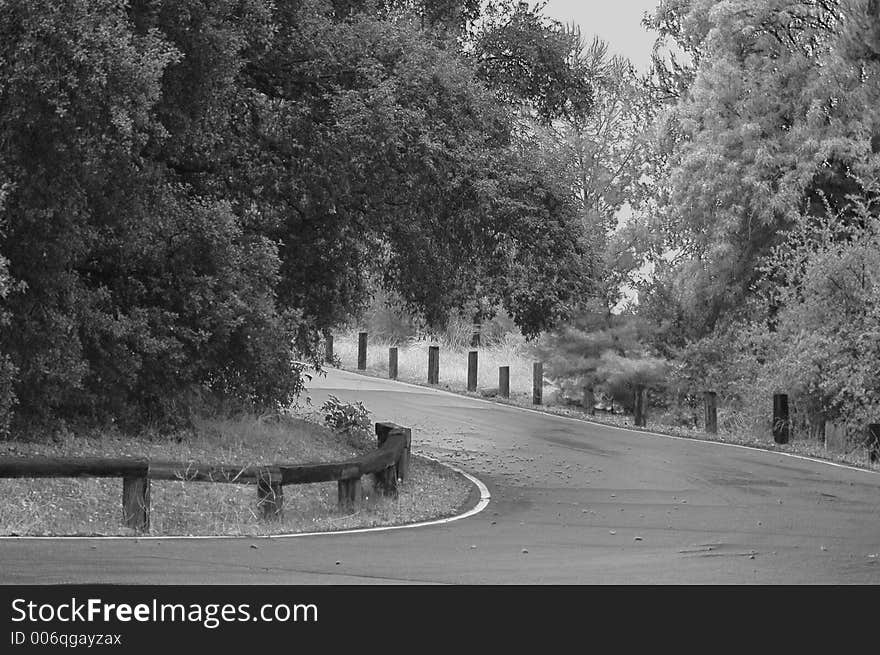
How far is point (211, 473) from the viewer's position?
16172mm

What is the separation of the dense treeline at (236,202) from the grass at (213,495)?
2.34 ft

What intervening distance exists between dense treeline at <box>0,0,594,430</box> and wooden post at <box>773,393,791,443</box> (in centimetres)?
743

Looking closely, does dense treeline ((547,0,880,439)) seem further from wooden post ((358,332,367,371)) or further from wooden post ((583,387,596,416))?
wooden post ((358,332,367,371))

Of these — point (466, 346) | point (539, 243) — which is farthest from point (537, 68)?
point (466, 346)

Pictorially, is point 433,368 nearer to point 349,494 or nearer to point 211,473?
point 349,494

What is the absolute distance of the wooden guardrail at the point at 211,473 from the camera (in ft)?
49.7

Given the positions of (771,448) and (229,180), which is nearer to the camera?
(229,180)

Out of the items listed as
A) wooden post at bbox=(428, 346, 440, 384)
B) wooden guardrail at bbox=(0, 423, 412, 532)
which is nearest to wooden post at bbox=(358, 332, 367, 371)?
wooden post at bbox=(428, 346, 440, 384)

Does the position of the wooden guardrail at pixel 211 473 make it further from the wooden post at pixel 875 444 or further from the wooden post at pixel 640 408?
the wooden post at pixel 640 408

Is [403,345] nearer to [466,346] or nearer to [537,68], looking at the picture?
[466,346]

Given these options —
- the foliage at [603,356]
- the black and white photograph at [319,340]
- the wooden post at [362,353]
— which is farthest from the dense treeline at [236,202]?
the wooden post at [362,353]

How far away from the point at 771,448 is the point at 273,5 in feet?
41.9

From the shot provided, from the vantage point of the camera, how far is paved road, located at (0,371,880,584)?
11.8 m

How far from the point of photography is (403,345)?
57.9 m
